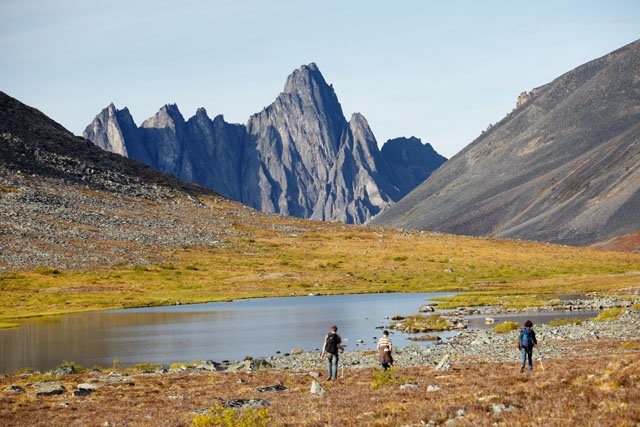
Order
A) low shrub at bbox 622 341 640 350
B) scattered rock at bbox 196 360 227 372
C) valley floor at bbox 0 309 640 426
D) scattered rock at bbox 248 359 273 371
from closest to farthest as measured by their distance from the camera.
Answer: valley floor at bbox 0 309 640 426 → low shrub at bbox 622 341 640 350 → scattered rock at bbox 248 359 273 371 → scattered rock at bbox 196 360 227 372

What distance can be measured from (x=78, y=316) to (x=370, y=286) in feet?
158

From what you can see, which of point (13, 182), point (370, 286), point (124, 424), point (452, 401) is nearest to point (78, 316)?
point (370, 286)

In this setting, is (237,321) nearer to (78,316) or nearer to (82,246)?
(78,316)

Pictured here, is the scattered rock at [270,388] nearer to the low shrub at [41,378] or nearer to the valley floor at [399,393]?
the valley floor at [399,393]

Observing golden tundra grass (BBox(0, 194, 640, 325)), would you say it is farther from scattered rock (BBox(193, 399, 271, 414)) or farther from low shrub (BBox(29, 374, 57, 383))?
scattered rock (BBox(193, 399, 271, 414))

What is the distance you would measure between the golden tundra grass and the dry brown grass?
54.2m

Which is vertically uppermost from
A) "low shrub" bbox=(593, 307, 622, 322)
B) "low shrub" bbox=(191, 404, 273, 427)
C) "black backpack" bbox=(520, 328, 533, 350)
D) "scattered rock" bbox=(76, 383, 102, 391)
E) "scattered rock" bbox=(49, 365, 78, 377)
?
"black backpack" bbox=(520, 328, 533, 350)

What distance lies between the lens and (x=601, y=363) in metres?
35.2

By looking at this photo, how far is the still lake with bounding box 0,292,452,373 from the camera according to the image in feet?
206

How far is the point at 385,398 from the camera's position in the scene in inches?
1222

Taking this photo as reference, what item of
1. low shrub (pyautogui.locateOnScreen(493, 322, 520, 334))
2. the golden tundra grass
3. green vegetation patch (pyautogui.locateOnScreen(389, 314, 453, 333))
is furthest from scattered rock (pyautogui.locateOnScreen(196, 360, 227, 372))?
the golden tundra grass

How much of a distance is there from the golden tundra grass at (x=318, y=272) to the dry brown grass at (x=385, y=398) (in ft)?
178

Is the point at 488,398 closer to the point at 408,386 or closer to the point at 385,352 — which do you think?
the point at 408,386

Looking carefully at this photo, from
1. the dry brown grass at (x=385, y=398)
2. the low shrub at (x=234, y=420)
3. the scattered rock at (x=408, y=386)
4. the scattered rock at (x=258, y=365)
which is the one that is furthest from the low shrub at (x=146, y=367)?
the low shrub at (x=234, y=420)
